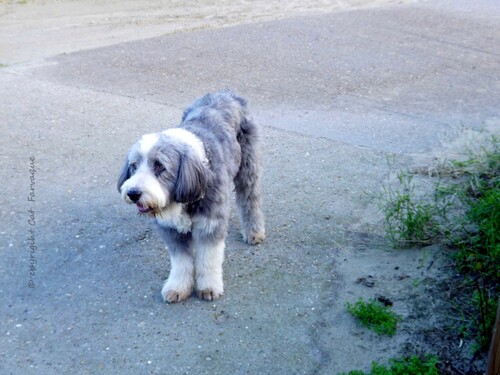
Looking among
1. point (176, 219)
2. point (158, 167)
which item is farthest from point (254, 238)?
point (158, 167)

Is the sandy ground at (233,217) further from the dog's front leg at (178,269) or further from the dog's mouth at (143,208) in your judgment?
the dog's mouth at (143,208)

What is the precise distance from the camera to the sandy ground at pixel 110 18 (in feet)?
35.7

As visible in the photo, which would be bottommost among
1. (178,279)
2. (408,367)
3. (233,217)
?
(233,217)

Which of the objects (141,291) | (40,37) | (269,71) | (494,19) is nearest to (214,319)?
(141,291)

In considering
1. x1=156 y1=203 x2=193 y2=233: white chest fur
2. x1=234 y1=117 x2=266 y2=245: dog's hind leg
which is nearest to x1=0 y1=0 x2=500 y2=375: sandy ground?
x1=234 y1=117 x2=266 y2=245: dog's hind leg

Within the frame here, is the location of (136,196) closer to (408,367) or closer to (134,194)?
(134,194)

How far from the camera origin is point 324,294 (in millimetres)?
4461

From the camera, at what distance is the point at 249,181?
202 inches

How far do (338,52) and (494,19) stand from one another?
418cm

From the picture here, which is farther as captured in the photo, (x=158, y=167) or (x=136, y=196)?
(x=158, y=167)

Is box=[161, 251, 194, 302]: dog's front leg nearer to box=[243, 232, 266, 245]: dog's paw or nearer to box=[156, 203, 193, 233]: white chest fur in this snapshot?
box=[156, 203, 193, 233]: white chest fur

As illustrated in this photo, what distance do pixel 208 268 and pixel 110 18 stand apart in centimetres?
960

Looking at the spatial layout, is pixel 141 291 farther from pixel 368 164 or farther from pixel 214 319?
pixel 368 164

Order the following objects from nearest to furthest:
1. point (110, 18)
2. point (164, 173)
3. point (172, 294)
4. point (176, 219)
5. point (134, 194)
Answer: point (134, 194) → point (164, 173) → point (176, 219) → point (172, 294) → point (110, 18)
